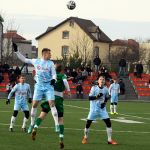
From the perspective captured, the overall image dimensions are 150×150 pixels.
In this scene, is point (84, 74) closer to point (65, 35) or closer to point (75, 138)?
point (75, 138)

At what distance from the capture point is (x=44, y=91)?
16.0 metres

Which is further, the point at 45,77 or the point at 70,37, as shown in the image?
the point at 70,37

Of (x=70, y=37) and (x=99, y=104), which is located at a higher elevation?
(x=70, y=37)

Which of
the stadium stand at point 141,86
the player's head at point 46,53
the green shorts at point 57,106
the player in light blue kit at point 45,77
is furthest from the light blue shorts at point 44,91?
the stadium stand at point 141,86

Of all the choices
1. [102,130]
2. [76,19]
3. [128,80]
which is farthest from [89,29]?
[102,130]

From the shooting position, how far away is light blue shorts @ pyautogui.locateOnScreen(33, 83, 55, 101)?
1592 centimetres

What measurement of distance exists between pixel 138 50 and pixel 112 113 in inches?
4217

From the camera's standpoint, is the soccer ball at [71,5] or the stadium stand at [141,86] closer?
the soccer ball at [71,5]

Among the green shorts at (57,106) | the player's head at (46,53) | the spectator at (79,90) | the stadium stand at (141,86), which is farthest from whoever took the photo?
the stadium stand at (141,86)

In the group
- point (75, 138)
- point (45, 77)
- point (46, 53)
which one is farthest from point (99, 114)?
point (46, 53)

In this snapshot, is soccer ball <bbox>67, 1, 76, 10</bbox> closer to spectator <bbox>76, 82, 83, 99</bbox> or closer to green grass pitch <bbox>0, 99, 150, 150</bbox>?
spectator <bbox>76, 82, 83, 99</bbox>

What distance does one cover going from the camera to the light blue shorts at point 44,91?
627 inches

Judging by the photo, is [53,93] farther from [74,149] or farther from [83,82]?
[83,82]

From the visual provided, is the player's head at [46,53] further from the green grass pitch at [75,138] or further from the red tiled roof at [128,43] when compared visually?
the red tiled roof at [128,43]
